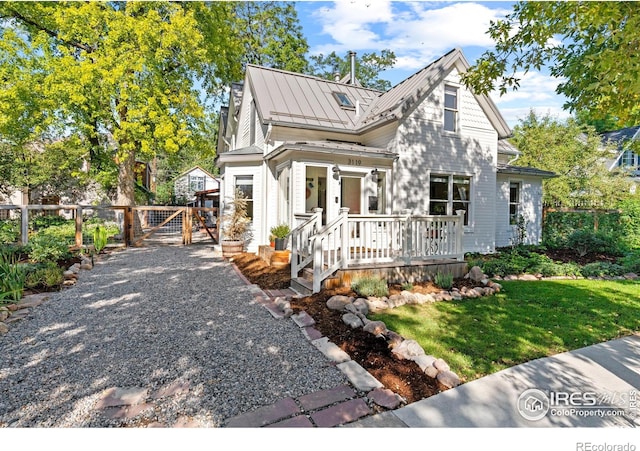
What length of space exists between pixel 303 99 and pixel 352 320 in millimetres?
9254

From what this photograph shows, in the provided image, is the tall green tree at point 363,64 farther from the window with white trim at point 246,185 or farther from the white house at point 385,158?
the window with white trim at point 246,185

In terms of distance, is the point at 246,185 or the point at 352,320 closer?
the point at 352,320

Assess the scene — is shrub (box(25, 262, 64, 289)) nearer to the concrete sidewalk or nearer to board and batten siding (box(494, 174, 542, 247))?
the concrete sidewalk

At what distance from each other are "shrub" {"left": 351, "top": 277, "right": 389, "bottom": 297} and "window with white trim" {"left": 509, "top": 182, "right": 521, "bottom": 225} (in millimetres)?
9059

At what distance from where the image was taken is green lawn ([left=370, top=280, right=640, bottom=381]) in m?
3.65

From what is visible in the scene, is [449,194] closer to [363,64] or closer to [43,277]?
[43,277]

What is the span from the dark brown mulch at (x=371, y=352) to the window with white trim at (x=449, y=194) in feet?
15.1

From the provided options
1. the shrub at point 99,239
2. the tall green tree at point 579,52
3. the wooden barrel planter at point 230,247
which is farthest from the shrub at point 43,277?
the tall green tree at point 579,52

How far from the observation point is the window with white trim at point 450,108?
33.6 ft

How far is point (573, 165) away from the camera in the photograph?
1698 cm

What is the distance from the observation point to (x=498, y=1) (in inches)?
191

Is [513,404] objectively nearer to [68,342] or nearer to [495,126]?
[68,342]

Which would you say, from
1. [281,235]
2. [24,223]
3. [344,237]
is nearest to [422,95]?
[281,235]
